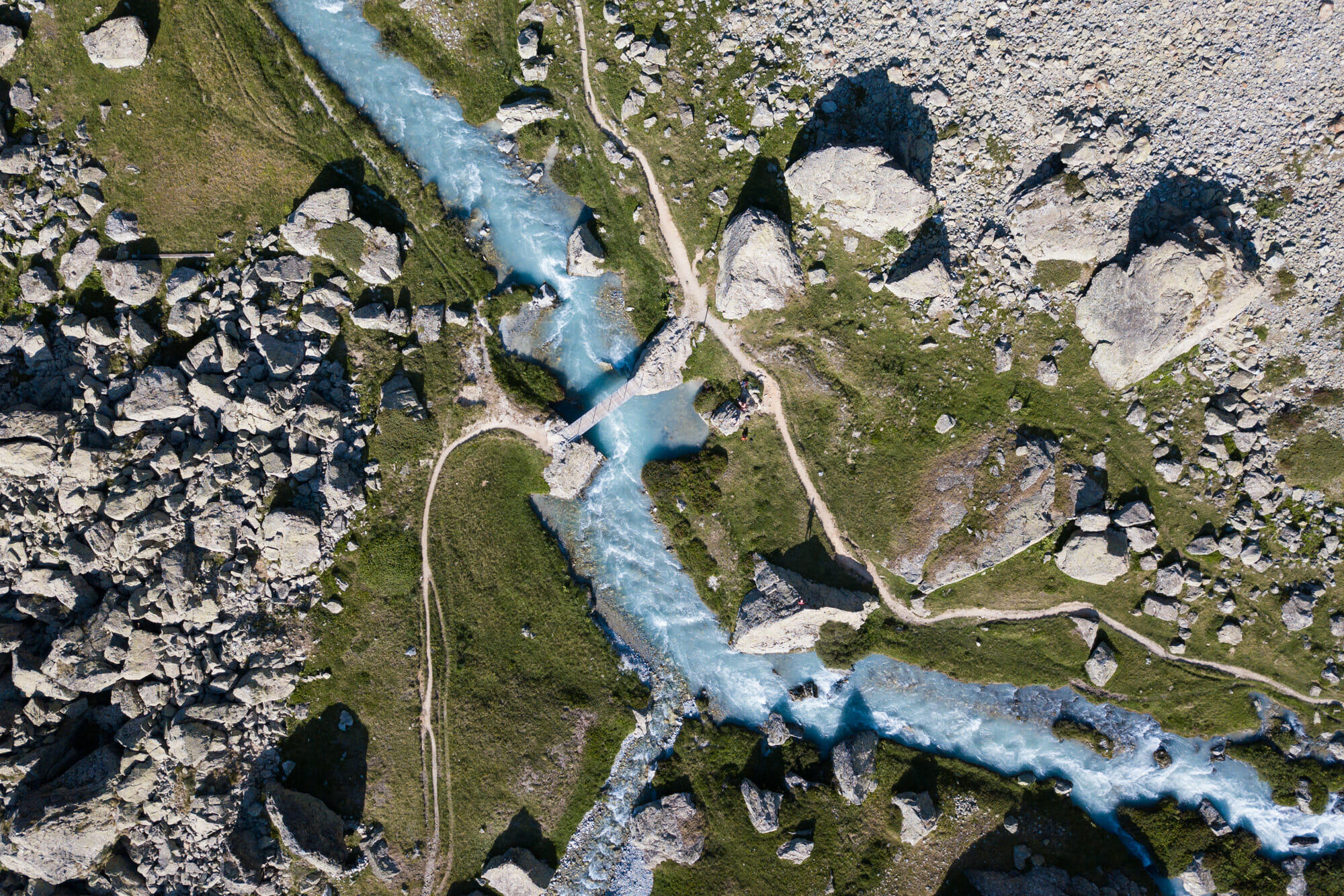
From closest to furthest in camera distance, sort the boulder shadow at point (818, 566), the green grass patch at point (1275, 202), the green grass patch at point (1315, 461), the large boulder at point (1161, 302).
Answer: the large boulder at point (1161, 302) → the green grass patch at point (1275, 202) → the green grass patch at point (1315, 461) → the boulder shadow at point (818, 566)

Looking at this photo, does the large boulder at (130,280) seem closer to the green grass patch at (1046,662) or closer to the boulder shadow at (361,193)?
the boulder shadow at (361,193)

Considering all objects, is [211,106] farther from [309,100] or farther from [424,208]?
[424,208]

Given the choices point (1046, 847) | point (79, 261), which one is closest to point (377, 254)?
point (79, 261)

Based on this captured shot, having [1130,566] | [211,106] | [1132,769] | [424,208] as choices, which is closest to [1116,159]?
[1130,566]

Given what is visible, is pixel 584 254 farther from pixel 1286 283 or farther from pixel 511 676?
pixel 1286 283

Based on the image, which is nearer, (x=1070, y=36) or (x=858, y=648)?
(x=1070, y=36)

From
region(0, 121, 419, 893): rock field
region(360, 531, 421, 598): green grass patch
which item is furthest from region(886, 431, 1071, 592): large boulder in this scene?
region(0, 121, 419, 893): rock field

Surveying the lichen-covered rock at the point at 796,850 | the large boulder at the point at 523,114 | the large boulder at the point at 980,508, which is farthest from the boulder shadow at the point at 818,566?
the large boulder at the point at 523,114
